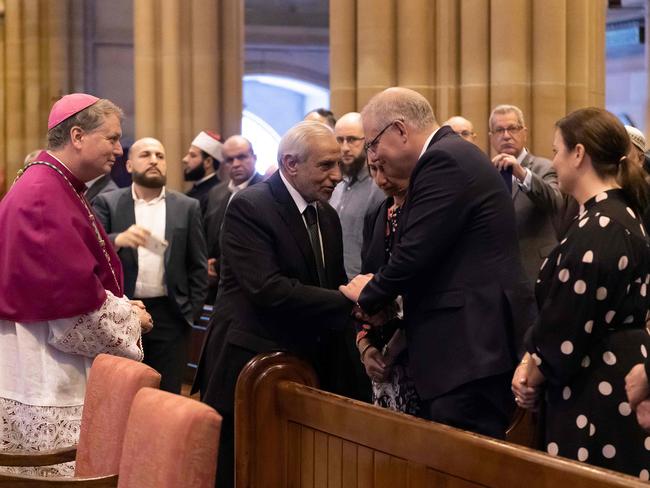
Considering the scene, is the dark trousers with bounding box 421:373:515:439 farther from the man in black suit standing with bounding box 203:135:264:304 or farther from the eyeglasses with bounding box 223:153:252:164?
the eyeglasses with bounding box 223:153:252:164

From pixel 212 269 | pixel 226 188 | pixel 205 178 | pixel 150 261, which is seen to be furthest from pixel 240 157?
pixel 150 261

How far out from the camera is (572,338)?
3.31m

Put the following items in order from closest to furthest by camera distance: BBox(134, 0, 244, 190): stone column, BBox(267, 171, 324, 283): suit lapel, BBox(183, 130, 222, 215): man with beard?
BBox(267, 171, 324, 283): suit lapel, BBox(183, 130, 222, 215): man with beard, BBox(134, 0, 244, 190): stone column

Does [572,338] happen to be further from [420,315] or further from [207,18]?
[207,18]

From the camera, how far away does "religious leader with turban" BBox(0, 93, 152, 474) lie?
398 centimetres

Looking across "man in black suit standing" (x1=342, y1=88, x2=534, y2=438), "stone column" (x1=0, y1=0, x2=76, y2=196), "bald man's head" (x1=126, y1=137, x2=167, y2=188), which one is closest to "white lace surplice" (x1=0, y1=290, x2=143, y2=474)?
"man in black suit standing" (x1=342, y1=88, x2=534, y2=438)

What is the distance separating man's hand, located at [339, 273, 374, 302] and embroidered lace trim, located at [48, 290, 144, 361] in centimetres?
78

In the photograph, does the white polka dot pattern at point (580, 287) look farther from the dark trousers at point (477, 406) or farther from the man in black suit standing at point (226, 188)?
the man in black suit standing at point (226, 188)

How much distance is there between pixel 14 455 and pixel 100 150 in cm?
112

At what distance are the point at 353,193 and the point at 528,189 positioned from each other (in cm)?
91

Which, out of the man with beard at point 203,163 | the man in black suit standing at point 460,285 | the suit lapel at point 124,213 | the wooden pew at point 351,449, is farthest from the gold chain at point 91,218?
the man with beard at point 203,163

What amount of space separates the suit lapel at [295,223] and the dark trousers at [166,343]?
229 centimetres

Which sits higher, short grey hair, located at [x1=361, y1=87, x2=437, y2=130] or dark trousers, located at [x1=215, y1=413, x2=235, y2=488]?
short grey hair, located at [x1=361, y1=87, x2=437, y2=130]

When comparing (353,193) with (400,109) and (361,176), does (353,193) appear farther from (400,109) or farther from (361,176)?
(400,109)
